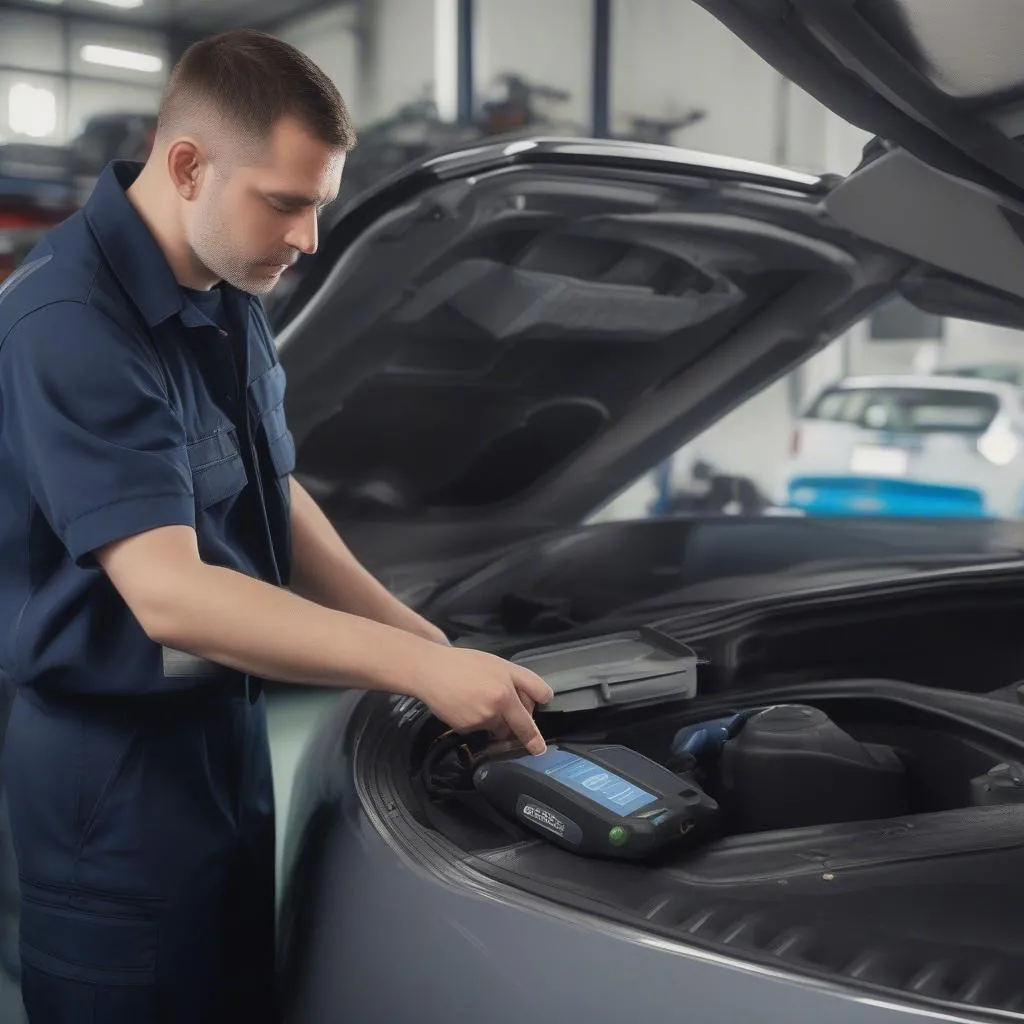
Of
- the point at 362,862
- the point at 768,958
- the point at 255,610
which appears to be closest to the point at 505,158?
the point at 255,610

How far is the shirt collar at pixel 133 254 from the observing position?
0.94 meters

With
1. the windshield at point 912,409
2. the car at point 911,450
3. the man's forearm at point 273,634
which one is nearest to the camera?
the man's forearm at point 273,634

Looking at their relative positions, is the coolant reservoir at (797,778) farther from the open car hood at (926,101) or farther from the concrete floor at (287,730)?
the concrete floor at (287,730)

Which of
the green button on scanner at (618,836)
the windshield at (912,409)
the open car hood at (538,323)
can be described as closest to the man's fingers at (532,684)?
the green button on scanner at (618,836)

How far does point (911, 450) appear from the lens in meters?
5.34

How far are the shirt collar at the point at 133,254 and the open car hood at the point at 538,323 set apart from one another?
0.34 meters

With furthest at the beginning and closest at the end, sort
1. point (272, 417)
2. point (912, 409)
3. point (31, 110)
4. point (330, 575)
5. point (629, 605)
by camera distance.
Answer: point (912, 409) → point (31, 110) → point (629, 605) → point (330, 575) → point (272, 417)

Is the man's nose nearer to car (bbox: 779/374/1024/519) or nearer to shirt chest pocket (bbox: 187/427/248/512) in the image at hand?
shirt chest pocket (bbox: 187/427/248/512)

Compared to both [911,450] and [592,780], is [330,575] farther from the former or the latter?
[911,450]

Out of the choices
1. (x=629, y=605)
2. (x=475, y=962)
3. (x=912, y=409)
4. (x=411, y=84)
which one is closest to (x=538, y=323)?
(x=629, y=605)

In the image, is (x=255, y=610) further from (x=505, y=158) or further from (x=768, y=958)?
(x=505, y=158)

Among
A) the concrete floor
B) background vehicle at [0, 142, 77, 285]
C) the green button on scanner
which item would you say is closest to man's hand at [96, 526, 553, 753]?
the green button on scanner

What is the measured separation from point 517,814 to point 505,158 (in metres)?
0.70

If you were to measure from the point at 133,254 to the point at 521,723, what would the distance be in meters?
0.52
